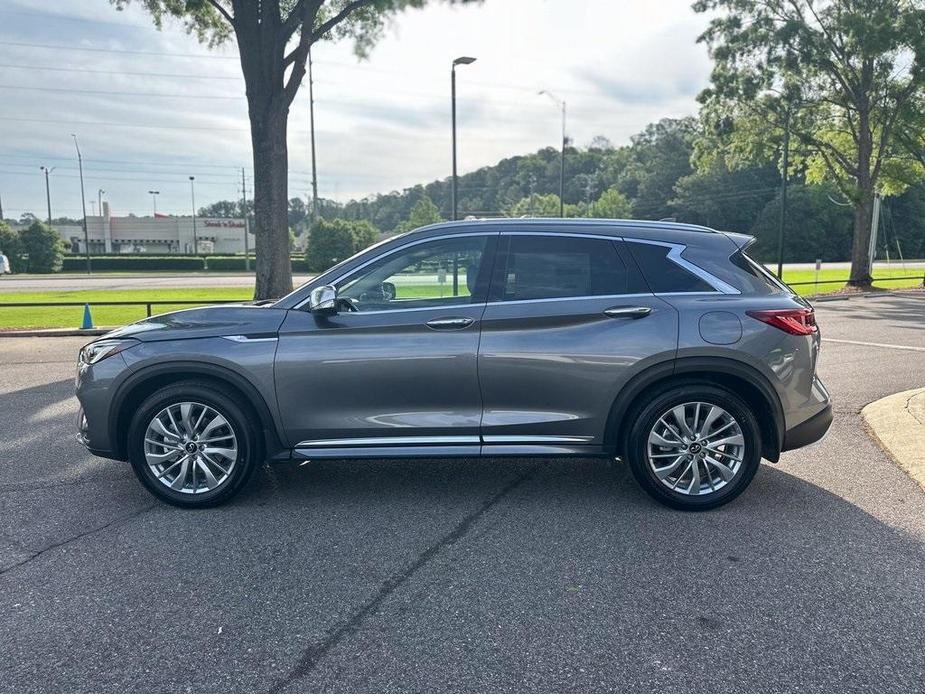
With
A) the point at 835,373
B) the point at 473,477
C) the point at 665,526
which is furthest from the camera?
the point at 835,373

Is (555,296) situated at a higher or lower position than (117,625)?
higher

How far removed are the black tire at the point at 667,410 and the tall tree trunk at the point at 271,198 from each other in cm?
1109

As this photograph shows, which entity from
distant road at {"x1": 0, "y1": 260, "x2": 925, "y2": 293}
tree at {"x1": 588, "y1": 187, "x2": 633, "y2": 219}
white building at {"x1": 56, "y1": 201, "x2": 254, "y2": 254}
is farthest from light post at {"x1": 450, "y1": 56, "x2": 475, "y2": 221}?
white building at {"x1": 56, "y1": 201, "x2": 254, "y2": 254}

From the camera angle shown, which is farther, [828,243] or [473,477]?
[828,243]

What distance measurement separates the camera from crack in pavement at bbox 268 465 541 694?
2775 millimetres

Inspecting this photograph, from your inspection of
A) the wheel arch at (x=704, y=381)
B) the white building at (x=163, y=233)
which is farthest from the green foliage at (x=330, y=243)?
the wheel arch at (x=704, y=381)

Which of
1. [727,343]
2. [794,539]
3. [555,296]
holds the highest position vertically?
[555,296]

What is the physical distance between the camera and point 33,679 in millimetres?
2695

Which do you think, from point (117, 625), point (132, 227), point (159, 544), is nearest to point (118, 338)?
point (159, 544)

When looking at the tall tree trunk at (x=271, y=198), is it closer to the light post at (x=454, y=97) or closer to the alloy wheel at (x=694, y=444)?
the light post at (x=454, y=97)

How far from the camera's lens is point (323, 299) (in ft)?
14.0

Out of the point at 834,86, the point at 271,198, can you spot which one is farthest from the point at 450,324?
the point at 834,86

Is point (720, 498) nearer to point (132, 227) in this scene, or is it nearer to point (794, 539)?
point (794, 539)

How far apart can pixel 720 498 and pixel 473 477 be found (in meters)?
1.74
